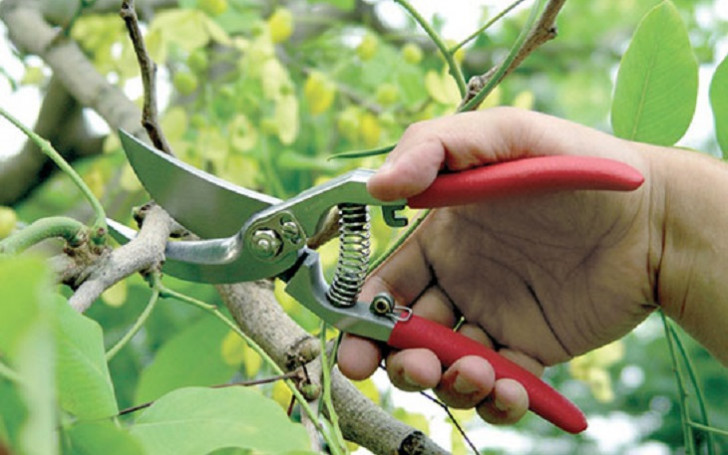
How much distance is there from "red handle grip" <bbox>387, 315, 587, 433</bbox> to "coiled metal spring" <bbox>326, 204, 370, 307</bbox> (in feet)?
0.17

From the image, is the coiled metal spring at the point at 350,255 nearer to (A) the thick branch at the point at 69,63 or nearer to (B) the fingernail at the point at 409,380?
(B) the fingernail at the point at 409,380

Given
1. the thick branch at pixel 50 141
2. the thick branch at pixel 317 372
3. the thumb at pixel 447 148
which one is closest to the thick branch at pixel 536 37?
the thumb at pixel 447 148

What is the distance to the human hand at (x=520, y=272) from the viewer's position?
0.80 metres

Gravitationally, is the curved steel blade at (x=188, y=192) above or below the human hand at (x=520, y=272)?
above

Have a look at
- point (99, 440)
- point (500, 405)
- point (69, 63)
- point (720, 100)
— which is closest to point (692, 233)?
point (720, 100)

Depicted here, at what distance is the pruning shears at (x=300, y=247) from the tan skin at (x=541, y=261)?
0.02 meters

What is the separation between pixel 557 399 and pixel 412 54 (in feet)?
2.29

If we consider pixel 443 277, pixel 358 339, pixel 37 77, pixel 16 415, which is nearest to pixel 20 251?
pixel 16 415

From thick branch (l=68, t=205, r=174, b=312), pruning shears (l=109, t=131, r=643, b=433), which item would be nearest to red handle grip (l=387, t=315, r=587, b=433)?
pruning shears (l=109, t=131, r=643, b=433)

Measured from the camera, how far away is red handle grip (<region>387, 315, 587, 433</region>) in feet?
2.64

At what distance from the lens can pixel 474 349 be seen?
2.71 feet

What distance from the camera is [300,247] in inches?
31.6

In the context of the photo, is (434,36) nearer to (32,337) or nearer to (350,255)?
(350,255)

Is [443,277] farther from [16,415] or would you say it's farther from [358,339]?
[16,415]
